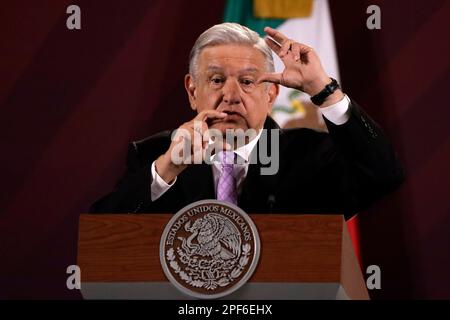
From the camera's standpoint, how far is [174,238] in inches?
106

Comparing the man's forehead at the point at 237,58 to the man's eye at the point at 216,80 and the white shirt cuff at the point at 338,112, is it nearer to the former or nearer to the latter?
the man's eye at the point at 216,80

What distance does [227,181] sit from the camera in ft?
11.8

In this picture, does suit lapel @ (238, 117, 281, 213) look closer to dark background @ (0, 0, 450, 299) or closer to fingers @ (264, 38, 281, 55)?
fingers @ (264, 38, 281, 55)

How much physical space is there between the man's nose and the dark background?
2.58 ft

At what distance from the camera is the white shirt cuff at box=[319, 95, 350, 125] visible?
3229 millimetres

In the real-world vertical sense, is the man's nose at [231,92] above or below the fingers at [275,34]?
below

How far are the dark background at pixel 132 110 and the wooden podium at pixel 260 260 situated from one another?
1698mm

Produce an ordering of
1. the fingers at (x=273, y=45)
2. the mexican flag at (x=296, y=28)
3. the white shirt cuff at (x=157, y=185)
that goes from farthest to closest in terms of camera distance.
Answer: the mexican flag at (x=296, y=28), the fingers at (x=273, y=45), the white shirt cuff at (x=157, y=185)

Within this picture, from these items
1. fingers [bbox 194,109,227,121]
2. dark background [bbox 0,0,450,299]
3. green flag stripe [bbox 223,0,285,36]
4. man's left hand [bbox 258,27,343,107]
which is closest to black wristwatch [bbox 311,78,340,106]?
man's left hand [bbox 258,27,343,107]

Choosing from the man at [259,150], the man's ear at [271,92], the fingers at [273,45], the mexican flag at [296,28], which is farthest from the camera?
the mexican flag at [296,28]

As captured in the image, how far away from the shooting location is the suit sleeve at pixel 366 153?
326 cm

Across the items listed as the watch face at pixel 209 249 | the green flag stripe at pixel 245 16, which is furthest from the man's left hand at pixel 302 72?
the green flag stripe at pixel 245 16

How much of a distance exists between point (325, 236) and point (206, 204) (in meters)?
0.32
